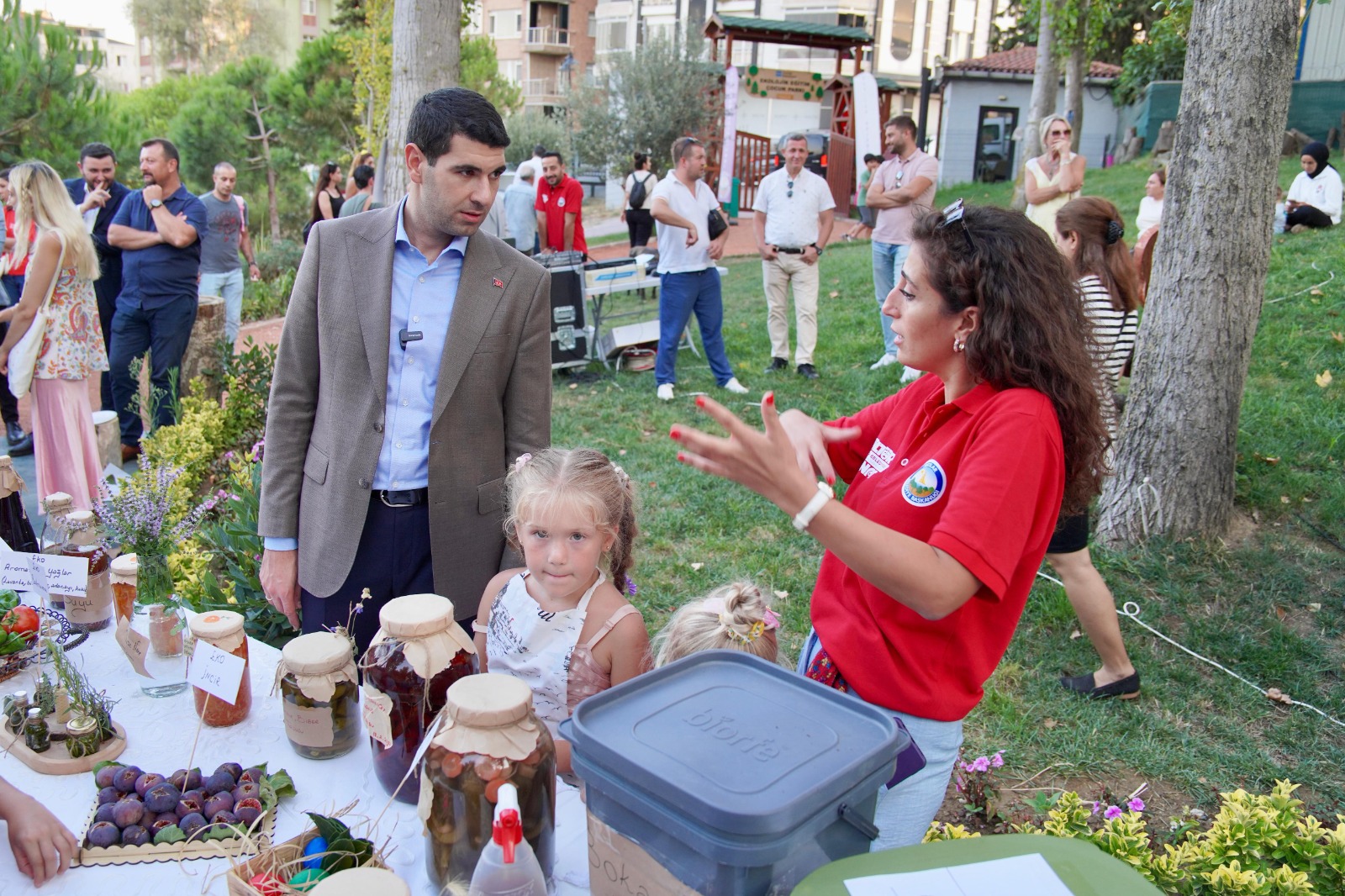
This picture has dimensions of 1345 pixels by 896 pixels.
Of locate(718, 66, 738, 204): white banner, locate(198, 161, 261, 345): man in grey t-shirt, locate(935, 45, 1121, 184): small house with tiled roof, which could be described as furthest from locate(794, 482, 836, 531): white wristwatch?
locate(935, 45, 1121, 184): small house with tiled roof

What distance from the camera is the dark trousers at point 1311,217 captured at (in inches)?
389

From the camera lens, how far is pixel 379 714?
63.4 inches

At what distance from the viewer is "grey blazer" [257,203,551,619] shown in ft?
7.66

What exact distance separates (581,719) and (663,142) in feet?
83.4

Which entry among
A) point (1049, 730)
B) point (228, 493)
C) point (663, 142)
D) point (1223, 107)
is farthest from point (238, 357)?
point (663, 142)

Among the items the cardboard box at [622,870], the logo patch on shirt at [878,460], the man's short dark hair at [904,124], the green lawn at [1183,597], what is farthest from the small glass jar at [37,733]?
the man's short dark hair at [904,124]

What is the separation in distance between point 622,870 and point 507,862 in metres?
0.18

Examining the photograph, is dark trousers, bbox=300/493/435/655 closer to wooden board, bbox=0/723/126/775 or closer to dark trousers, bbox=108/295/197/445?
wooden board, bbox=0/723/126/775

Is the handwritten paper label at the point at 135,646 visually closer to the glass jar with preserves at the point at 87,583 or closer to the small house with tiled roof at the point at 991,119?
the glass jar with preserves at the point at 87,583

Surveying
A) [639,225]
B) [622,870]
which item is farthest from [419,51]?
[639,225]

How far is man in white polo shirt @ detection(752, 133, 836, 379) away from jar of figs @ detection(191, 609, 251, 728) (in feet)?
20.0

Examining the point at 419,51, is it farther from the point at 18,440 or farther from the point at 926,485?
the point at 926,485

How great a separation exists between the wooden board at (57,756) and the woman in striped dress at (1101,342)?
108 inches

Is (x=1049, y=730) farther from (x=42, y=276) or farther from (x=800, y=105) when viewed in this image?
(x=800, y=105)
